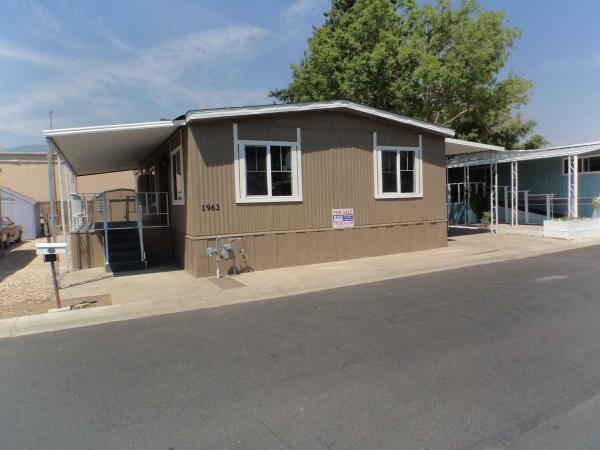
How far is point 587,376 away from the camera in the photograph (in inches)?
155

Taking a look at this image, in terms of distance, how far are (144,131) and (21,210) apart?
1408 centimetres

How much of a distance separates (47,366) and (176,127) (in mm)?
6611

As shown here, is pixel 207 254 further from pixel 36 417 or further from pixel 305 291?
pixel 36 417

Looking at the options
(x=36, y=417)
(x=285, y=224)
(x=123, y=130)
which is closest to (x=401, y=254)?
(x=285, y=224)

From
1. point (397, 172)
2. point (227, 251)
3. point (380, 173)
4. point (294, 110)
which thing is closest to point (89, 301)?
point (227, 251)

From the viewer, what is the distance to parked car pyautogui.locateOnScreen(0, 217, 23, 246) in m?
16.4

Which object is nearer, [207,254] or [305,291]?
[305,291]

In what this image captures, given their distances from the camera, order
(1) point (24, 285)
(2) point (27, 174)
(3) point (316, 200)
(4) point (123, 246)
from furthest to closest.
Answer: (2) point (27, 174) → (4) point (123, 246) → (3) point (316, 200) → (1) point (24, 285)

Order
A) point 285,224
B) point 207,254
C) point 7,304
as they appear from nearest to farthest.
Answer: point 7,304 → point 207,254 → point 285,224

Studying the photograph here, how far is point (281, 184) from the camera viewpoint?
10.6m

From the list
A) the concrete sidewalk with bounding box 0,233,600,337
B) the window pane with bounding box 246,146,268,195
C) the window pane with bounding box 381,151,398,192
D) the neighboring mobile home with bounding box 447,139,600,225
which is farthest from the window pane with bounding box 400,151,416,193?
the neighboring mobile home with bounding box 447,139,600,225

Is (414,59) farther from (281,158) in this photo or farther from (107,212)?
(107,212)

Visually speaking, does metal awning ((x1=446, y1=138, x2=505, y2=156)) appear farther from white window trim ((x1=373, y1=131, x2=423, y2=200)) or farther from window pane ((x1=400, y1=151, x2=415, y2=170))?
window pane ((x1=400, y1=151, x2=415, y2=170))

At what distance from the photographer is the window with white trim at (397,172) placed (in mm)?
11961
